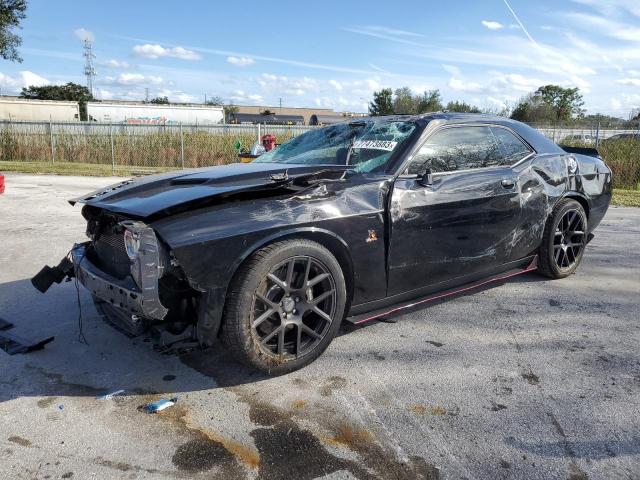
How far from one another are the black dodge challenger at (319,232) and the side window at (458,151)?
0.04 feet

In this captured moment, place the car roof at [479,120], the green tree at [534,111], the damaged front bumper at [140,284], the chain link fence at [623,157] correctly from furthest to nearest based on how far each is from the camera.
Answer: the green tree at [534,111] < the chain link fence at [623,157] < the car roof at [479,120] < the damaged front bumper at [140,284]

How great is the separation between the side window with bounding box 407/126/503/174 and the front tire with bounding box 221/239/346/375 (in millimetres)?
1063

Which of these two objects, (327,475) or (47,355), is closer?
(327,475)

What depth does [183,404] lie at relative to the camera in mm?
2838

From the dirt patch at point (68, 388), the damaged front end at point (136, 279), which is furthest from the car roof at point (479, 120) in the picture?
the dirt patch at point (68, 388)

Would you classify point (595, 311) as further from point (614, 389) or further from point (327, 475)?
point (327, 475)

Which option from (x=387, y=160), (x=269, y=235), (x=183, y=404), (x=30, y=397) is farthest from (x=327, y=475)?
(x=387, y=160)

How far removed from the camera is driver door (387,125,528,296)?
3.50 metres

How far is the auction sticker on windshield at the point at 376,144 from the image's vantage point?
3.76 meters

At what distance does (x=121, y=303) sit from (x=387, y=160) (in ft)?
6.46

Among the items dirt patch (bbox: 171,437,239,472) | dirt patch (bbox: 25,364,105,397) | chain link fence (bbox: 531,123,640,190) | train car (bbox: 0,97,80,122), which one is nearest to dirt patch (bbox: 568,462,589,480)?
dirt patch (bbox: 171,437,239,472)

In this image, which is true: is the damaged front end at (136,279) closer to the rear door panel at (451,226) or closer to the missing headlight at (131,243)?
the missing headlight at (131,243)

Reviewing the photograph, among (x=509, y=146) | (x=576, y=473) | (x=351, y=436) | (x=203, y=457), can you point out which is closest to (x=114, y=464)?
(x=203, y=457)

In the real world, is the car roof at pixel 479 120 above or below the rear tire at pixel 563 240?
above
